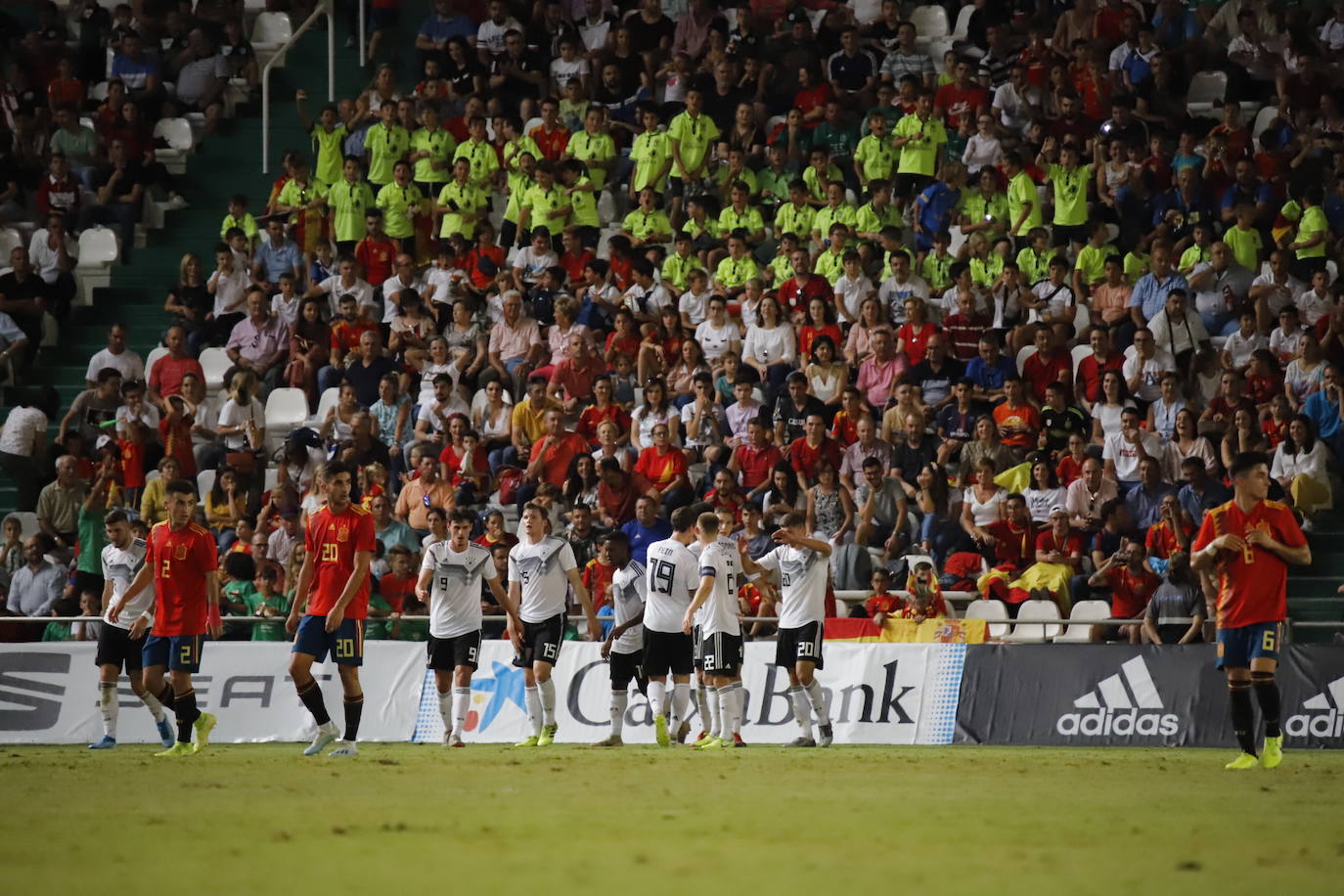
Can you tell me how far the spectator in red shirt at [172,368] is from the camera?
26156 mm

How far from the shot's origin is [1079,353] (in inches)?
918

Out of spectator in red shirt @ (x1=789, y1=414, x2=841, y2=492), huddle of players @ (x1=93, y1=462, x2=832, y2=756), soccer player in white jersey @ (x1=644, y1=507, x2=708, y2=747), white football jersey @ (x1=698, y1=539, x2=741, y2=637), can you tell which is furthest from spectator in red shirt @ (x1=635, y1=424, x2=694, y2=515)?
white football jersey @ (x1=698, y1=539, x2=741, y2=637)

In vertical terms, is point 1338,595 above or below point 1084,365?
below

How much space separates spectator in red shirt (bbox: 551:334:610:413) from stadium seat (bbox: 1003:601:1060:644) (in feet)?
23.6

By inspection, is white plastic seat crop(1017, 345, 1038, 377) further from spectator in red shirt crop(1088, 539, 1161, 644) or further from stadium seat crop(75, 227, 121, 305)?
stadium seat crop(75, 227, 121, 305)

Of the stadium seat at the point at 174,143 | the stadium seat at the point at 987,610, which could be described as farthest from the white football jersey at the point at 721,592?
the stadium seat at the point at 174,143

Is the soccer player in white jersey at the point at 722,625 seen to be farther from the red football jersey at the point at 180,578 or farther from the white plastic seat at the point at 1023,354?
the white plastic seat at the point at 1023,354

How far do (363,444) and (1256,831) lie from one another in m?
16.3

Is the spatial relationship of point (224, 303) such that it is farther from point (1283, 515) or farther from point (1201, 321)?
point (1283, 515)

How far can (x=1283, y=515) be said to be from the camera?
13969mm

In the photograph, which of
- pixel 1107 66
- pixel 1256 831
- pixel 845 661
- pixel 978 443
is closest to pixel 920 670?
pixel 845 661

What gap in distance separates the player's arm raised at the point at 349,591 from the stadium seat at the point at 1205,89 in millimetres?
16217

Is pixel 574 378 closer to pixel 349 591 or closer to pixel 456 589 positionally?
pixel 456 589

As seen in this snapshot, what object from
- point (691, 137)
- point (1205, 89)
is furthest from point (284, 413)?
point (1205, 89)
